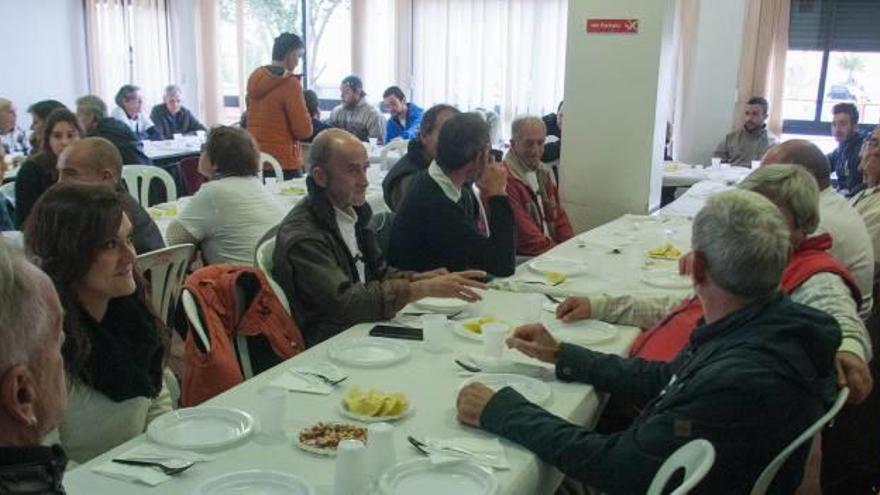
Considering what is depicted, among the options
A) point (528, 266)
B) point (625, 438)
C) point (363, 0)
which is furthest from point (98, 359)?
point (363, 0)

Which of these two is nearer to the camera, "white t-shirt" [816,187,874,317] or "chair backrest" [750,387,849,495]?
"chair backrest" [750,387,849,495]

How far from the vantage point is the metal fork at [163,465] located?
150 centimetres

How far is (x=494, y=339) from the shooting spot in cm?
212

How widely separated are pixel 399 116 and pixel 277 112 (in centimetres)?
271

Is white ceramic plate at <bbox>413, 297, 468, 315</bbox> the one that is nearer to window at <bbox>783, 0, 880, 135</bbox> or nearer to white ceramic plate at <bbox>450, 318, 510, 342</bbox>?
white ceramic plate at <bbox>450, 318, 510, 342</bbox>

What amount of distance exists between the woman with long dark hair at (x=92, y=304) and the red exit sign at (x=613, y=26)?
3415 millimetres

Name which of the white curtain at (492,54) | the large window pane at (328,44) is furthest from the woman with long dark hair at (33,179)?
the large window pane at (328,44)

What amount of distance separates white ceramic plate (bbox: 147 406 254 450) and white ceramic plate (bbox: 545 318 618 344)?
1.04m

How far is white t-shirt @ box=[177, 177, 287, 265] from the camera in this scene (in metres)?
3.59

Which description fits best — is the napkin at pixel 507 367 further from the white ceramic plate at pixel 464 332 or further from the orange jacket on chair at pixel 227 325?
the orange jacket on chair at pixel 227 325

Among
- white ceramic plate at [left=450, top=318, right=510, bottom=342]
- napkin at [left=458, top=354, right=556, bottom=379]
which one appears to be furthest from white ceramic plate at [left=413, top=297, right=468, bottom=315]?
napkin at [left=458, top=354, right=556, bottom=379]

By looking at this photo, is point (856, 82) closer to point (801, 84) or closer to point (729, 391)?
point (801, 84)

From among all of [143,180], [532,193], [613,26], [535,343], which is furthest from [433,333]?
[143,180]

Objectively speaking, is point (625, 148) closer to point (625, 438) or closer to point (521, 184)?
point (521, 184)
